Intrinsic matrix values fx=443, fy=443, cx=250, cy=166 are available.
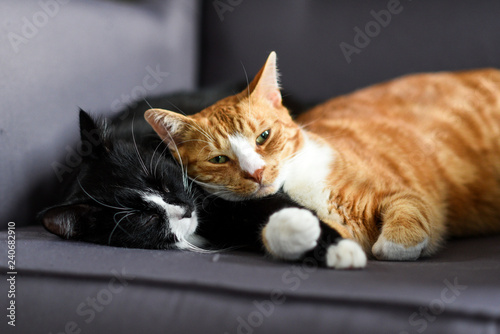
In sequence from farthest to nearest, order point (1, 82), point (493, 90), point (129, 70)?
point (129, 70) < point (493, 90) < point (1, 82)

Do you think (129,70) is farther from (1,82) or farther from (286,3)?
(286,3)

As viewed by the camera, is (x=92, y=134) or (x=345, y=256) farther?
(x=92, y=134)

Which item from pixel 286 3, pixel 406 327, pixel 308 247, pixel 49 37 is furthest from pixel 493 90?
pixel 49 37

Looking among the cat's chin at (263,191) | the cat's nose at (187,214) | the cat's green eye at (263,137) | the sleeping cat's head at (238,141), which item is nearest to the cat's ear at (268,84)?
the sleeping cat's head at (238,141)

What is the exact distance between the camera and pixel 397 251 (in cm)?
129

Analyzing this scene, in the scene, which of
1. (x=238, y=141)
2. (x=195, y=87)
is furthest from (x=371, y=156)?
(x=195, y=87)

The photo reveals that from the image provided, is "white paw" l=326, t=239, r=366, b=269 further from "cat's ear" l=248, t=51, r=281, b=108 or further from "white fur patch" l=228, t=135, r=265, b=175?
"cat's ear" l=248, t=51, r=281, b=108

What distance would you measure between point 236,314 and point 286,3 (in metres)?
1.89

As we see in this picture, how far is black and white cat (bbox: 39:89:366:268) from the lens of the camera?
137cm

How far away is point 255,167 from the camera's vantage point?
1.43 m

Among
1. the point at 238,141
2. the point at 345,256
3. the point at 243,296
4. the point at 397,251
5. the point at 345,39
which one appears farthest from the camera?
the point at 345,39

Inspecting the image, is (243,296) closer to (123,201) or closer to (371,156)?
(123,201)

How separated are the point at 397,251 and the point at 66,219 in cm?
99

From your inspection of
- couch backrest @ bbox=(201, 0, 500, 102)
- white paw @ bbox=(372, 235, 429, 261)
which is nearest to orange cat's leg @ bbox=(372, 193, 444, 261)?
white paw @ bbox=(372, 235, 429, 261)
